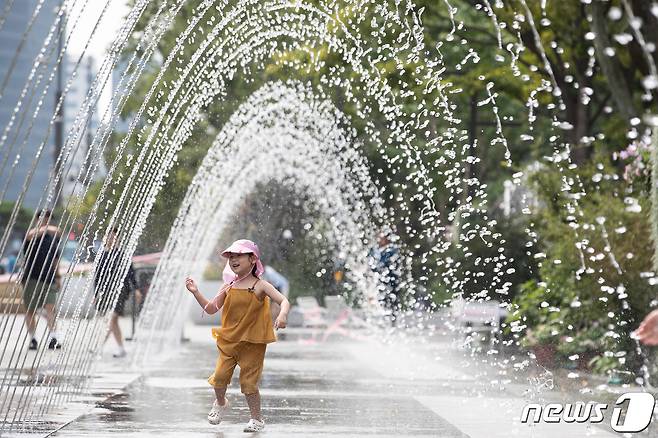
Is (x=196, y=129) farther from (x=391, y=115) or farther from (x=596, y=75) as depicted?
(x=596, y=75)

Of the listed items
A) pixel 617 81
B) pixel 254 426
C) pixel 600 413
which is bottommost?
pixel 254 426

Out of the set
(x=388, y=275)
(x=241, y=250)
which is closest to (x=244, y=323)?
(x=241, y=250)

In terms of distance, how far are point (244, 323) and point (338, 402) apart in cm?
273

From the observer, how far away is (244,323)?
420 inches

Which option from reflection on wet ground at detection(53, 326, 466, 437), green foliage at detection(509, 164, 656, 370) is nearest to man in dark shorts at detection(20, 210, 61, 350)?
reflection on wet ground at detection(53, 326, 466, 437)

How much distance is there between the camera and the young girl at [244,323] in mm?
10602

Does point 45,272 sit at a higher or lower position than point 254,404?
higher

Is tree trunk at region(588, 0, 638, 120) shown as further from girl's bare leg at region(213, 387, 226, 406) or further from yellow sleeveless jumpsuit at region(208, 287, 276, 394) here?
girl's bare leg at region(213, 387, 226, 406)

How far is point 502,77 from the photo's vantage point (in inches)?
1081

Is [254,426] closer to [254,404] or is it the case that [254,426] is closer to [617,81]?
[254,404]

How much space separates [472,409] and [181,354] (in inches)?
351

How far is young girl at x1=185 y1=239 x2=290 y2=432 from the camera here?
10.6 m

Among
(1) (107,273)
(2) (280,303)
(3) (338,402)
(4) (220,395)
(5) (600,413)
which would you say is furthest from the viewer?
(1) (107,273)

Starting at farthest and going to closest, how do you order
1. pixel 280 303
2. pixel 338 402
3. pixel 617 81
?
pixel 617 81 → pixel 338 402 → pixel 280 303
